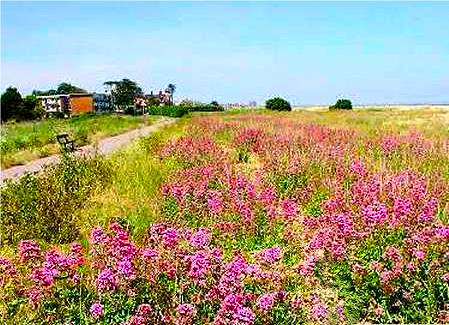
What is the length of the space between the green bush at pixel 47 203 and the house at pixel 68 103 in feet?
472

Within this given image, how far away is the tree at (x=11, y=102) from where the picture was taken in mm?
87588

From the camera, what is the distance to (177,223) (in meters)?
8.14

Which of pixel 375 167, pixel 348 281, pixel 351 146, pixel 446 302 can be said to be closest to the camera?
pixel 446 302

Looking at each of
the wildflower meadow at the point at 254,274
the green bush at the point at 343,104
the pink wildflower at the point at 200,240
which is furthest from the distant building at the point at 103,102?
the pink wildflower at the point at 200,240

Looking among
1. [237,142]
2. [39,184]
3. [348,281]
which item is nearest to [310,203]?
[348,281]

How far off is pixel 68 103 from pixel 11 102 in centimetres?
7012

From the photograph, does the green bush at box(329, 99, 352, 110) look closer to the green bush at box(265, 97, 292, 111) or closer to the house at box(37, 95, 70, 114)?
the green bush at box(265, 97, 292, 111)

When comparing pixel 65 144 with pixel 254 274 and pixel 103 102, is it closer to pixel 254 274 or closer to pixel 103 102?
pixel 254 274

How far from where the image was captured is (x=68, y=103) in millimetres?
157875

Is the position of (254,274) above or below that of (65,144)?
above

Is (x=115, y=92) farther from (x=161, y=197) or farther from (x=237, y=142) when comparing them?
(x=161, y=197)

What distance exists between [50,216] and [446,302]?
19.7 feet

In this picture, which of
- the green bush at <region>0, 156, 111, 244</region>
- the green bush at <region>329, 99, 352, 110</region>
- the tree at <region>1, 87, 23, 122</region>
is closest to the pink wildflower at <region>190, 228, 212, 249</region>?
the green bush at <region>0, 156, 111, 244</region>

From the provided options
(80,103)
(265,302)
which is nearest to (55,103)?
(80,103)
